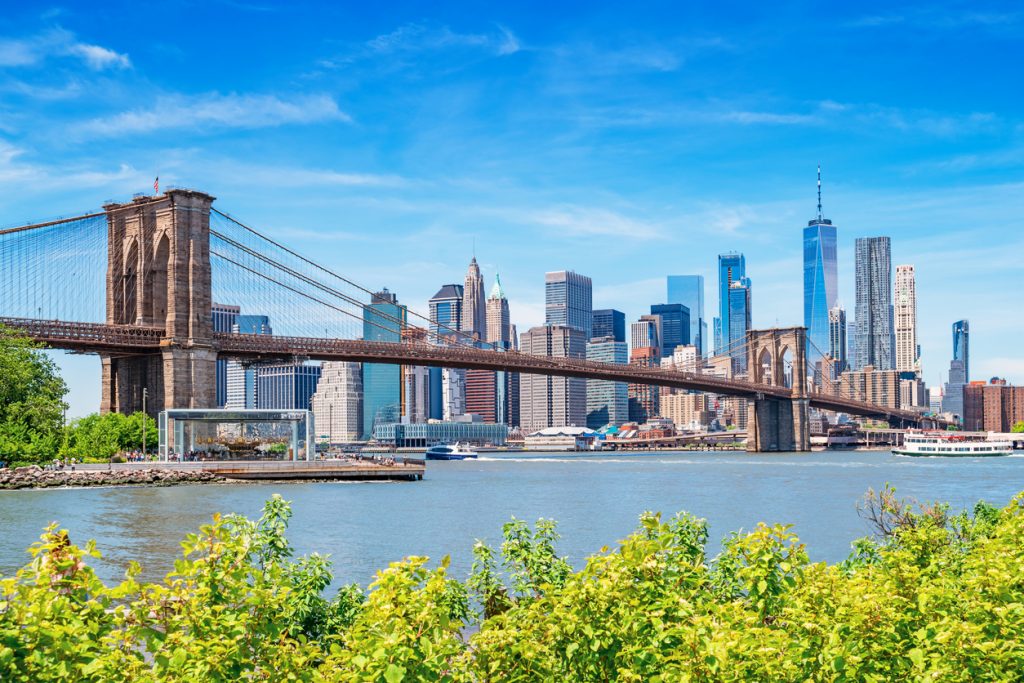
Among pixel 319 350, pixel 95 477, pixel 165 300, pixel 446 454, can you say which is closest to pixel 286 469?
pixel 95 477

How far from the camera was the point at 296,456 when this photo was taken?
6750 centimetres

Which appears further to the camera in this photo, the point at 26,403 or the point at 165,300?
the point at 165,300

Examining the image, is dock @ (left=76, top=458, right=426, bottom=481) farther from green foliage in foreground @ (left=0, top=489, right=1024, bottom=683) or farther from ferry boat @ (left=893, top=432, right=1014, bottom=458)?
ferry boat @ (left=893, top=432, right=1014, bottom=458)

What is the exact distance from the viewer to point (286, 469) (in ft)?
→ 209

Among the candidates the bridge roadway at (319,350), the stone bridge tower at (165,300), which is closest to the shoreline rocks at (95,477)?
the bridge roadway at (319,350)

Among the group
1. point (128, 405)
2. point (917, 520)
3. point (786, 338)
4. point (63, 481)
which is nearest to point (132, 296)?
point (128, 405)

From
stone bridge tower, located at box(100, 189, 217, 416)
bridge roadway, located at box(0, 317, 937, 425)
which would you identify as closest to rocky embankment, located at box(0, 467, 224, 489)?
bridge roadway, located at box(0, 317, 937, 425)

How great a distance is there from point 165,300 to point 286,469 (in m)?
18.6

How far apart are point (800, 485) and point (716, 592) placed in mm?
48583

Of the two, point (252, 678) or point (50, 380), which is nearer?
point (252, 678)

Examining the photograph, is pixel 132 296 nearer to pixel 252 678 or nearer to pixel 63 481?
pixel 63 481

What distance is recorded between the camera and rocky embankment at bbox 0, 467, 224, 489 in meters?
52.0

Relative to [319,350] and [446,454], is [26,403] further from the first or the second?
[446,454]

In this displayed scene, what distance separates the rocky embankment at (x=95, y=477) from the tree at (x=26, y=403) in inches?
88.3
